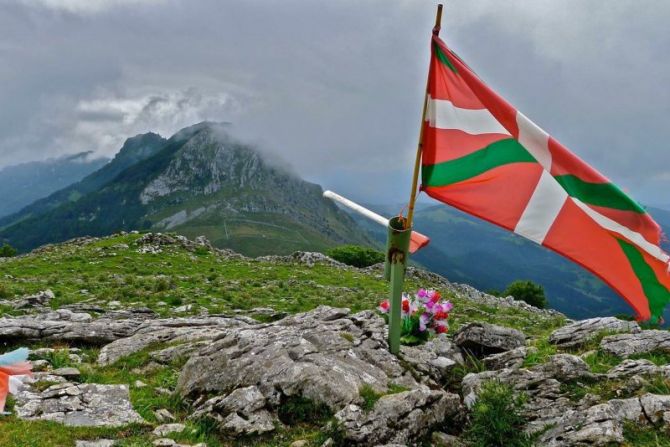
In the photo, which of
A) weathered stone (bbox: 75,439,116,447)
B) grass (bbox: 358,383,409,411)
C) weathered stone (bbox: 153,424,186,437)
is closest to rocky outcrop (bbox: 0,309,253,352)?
weathered stone (bbox: 153,424,186,437)

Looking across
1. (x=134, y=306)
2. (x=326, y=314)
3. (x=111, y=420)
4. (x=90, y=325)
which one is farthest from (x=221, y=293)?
(x=111, y=420)

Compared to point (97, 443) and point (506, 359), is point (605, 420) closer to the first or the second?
point (506, 359)

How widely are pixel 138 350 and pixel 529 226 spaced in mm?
10422

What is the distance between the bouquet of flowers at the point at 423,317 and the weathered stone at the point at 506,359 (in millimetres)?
1419

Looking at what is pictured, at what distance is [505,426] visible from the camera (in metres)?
7.76

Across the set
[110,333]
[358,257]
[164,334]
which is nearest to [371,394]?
[164,334]

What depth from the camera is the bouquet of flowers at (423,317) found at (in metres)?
Result: 12.2

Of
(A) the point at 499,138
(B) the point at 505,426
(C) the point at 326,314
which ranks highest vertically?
(A) the point at 499,138

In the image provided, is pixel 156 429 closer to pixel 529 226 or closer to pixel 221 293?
pixel 529 226

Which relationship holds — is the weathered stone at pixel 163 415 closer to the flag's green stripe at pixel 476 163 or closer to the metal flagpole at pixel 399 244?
the metal flagpole at pixel 399 244

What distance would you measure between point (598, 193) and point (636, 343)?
13.2 ft

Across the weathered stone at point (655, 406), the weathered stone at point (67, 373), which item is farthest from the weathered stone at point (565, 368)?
the weathered stone at point (67, 373)

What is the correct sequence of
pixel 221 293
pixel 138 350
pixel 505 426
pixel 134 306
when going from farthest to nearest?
pixel 221 293
pixel 134 306
pixel 138 350
pixel 505 426

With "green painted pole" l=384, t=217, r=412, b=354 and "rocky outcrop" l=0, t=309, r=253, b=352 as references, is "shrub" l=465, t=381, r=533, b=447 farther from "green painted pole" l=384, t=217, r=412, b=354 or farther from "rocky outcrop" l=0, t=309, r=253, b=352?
"rocky outcrop" l=0, t=309, r=253, b=352
